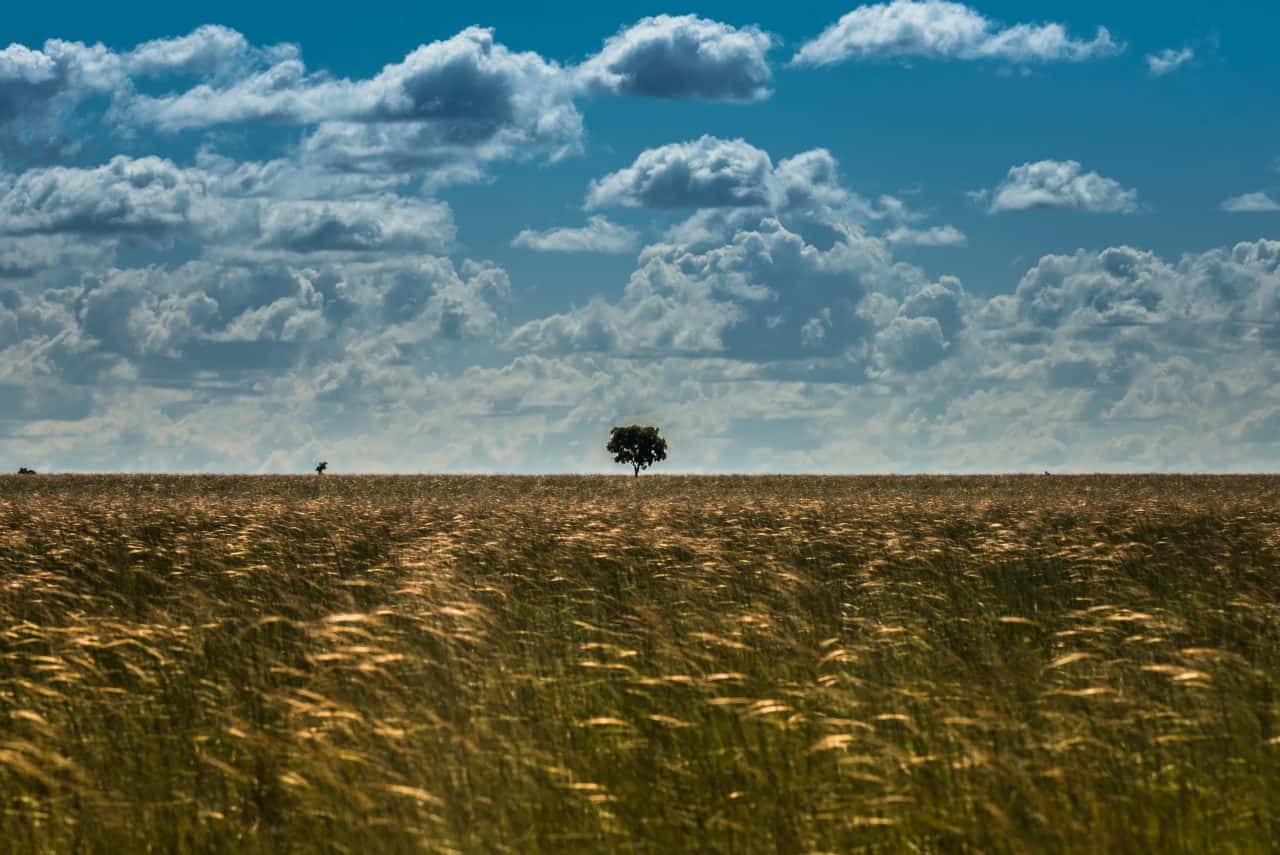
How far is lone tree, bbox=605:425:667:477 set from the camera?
367 ft

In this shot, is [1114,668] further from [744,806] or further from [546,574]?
[546,574]

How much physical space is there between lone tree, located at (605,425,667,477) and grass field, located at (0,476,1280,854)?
97120 millimetres

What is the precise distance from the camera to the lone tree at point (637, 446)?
A: 367ft

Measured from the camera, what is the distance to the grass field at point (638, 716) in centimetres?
566

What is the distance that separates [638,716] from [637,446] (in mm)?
104473

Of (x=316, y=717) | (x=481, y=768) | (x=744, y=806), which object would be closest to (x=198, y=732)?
(x=316, y=717)

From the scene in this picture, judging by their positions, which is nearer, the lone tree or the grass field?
the grass field

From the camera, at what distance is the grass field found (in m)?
5.66

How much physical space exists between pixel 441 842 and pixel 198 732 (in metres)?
2.90

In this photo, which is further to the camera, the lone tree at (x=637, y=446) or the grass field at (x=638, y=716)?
the lone tree at (x=637, y=446)

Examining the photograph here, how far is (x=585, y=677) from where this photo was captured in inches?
344

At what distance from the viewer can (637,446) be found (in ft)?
367

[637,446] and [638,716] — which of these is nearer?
[638,716]

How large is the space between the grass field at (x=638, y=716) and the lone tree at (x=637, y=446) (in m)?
97.1
